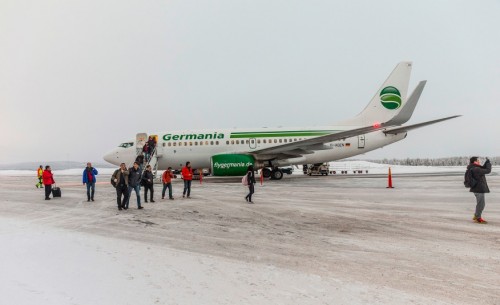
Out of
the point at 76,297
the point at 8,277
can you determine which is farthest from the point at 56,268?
the point at 76,297

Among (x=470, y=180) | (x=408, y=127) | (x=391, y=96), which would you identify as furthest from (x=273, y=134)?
(x=470, y=180)

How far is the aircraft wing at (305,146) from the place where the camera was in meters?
21.4

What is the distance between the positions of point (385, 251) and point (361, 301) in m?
2.41

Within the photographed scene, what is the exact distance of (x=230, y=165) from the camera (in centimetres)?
2206

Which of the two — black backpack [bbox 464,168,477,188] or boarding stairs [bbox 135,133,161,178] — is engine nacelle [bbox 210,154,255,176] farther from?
black backpack [bbox 464,168,477,188]

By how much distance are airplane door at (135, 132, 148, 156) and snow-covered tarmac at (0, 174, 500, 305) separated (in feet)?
49.7

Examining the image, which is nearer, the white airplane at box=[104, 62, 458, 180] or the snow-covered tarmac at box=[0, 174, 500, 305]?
the snow-covered tarmac at box=[0, 174, 500, 305]

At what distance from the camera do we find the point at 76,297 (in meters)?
3.92

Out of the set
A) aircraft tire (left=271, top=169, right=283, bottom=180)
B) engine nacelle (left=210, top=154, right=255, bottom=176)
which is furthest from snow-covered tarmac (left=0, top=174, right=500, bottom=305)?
aircraft tire (left=271, top=169, right=283, bottom=180)

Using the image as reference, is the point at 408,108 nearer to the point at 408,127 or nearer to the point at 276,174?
the point at 408,127

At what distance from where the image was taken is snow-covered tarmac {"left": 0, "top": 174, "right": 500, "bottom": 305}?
4047 millimetres

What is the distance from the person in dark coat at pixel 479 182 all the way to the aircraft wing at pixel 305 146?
1219cm

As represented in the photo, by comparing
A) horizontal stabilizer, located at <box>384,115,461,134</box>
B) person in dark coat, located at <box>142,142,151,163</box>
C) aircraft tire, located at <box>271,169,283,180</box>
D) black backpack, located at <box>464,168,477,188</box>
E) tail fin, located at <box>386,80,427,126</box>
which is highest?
tail fin, located at <box>386,80,427,126</box>

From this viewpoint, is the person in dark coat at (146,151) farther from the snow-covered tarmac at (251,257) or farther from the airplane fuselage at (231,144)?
the snow-covered tarmac at (251,257)
